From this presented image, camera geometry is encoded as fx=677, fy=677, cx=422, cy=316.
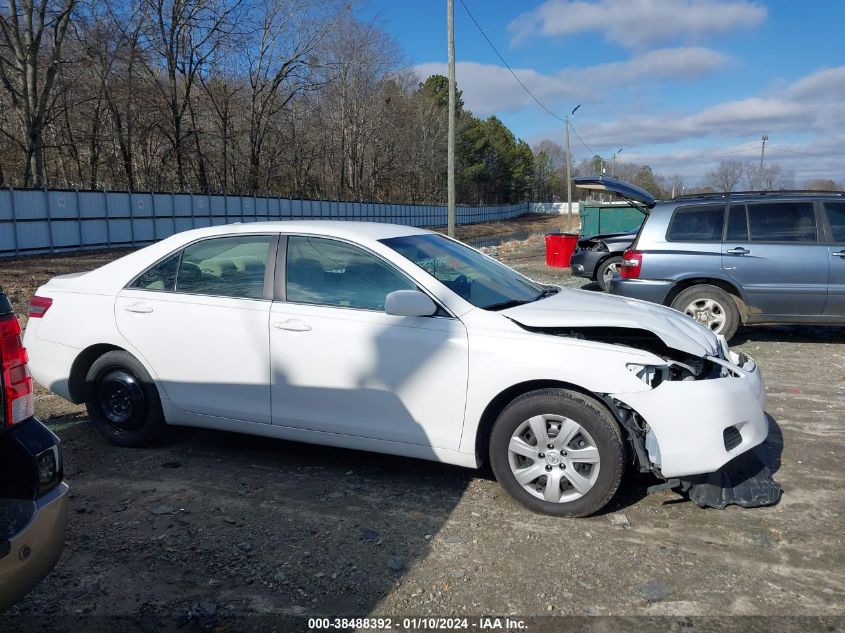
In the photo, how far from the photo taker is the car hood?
3.88 m

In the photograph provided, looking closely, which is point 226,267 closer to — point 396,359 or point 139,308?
point 139,308

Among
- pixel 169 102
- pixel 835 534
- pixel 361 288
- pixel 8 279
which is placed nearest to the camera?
pixel 835 534

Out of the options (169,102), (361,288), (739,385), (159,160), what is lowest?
(739,385)

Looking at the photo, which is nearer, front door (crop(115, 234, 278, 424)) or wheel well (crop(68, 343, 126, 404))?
front door (crop(115, 234, 278, 424))

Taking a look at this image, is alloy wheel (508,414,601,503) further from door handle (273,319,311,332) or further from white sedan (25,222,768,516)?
door handle (273,319,311,332)

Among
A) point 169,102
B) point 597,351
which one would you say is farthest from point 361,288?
point 169,102

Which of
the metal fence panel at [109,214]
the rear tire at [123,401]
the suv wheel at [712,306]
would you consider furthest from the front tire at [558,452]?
the metal fence panel at [109,214]

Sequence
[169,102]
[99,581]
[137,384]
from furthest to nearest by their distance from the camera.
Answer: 1. [169,102]
2. [137,384]
3. [99,581]

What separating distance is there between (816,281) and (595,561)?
570 cm

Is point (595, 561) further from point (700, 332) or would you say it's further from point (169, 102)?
point (169, 102)

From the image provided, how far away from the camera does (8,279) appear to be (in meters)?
15.2

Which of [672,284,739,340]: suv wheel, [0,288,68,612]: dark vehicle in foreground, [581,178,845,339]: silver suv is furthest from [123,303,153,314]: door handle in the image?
[672,284,739,340]: suv wheel

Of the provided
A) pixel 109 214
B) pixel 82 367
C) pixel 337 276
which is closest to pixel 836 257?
pixel 337 276

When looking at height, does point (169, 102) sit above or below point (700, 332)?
above
